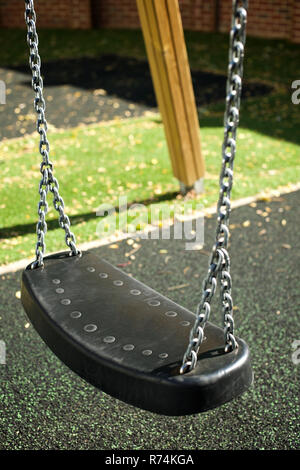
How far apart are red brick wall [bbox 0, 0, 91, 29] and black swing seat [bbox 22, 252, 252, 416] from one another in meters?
15.3

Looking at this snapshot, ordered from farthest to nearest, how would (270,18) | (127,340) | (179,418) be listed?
(270,18) → (179,418) → (127,340)

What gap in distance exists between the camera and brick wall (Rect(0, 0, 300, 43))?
12.6 metres

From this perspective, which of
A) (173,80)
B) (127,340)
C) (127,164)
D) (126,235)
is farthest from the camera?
(127,164)

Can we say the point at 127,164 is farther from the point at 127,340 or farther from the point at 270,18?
the point at 270,18

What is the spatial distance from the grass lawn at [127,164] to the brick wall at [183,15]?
3286mm

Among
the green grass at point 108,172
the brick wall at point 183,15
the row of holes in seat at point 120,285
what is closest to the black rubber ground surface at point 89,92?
the green grass at point 108,172

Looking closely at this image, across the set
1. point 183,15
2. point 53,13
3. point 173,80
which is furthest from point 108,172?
point 53,13

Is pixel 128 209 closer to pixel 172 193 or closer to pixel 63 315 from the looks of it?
pixel 172 193

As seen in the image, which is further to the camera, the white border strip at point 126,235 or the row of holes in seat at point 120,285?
the white border strip at point 126,235

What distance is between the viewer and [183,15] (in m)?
14.6

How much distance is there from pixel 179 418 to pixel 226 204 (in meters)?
1.47

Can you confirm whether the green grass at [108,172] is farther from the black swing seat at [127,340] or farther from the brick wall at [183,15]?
the brick wall at [183,15]

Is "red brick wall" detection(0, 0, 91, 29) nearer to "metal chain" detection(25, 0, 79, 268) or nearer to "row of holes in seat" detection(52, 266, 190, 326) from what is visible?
"metal chain" detection(25, 0, 79, 268)

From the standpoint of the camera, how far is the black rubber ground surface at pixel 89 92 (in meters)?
8.55
